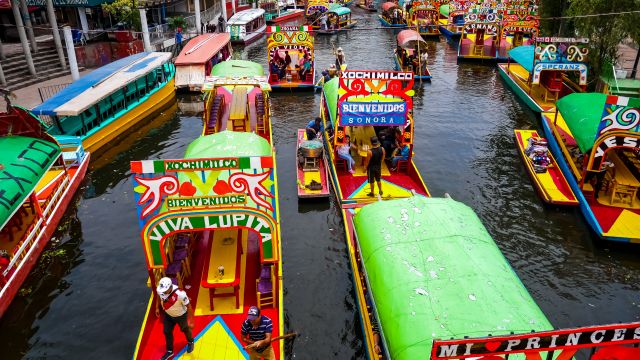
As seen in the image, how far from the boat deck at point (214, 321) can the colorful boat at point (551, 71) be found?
68.3ft

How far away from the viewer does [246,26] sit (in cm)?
4891

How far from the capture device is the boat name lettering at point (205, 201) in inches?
397

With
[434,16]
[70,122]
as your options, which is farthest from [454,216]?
[434,16]

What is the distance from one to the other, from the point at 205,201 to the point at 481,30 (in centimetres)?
3515

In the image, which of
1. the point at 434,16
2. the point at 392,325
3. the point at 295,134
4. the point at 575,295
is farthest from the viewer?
the point at 434,16

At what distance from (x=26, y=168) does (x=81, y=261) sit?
11.3 feet

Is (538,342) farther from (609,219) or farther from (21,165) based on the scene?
(21,165)

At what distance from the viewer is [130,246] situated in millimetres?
16375

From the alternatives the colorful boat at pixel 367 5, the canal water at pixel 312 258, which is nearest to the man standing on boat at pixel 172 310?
the canal water at pixel 312 258

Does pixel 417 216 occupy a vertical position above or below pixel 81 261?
above

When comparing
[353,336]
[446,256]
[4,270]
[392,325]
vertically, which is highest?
[446,256]

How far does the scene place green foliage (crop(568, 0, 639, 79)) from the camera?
81.2 feet

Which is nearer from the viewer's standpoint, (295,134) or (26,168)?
(26,168)

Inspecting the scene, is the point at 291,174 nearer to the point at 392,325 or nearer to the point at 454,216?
the point at 454,216
